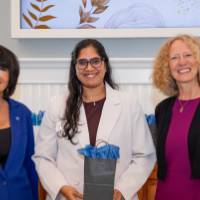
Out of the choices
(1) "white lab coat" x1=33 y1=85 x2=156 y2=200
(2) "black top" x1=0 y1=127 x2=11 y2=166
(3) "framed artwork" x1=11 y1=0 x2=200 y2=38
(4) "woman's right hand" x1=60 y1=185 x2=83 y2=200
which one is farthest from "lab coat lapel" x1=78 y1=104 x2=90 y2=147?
(3) "framed artwork" x1=11 y1=0 x2=200 y2=38

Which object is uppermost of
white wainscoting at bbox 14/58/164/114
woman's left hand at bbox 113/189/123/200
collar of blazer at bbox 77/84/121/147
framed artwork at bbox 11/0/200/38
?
framed artwork at bbox 11/0/200/38

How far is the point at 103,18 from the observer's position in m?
3.15

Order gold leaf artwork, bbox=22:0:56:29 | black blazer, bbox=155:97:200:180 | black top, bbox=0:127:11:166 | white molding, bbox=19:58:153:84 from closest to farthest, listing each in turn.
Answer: black blazer, bbox=155:97:200:180 < black top, bbox=0:127:11:166 < white molding, bbox=19:58:153:84 < gold leaf artwork, bbox=22:0:56:29

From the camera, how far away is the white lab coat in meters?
2.26

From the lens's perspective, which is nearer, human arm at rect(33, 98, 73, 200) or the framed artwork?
human arm at rect(33, 98, 73, 200)

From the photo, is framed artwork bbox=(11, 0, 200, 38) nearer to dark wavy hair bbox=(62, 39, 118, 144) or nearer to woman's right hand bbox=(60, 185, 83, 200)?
dark wavy hair bbox=(62, 39, 118, 144)

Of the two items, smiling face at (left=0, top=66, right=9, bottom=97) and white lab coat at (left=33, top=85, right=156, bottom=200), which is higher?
smiling face at (left=0, top=66, right=9, bottom=97)

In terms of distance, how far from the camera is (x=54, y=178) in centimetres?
226

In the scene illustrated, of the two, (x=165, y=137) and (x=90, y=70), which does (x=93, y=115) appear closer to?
(x=90, y=70)

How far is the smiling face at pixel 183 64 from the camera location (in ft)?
7.36

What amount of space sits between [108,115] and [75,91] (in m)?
0.26

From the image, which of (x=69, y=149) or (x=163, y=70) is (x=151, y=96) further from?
(x=69, y=149)

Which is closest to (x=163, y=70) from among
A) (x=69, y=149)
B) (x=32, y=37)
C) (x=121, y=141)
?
(x=121, y=141)

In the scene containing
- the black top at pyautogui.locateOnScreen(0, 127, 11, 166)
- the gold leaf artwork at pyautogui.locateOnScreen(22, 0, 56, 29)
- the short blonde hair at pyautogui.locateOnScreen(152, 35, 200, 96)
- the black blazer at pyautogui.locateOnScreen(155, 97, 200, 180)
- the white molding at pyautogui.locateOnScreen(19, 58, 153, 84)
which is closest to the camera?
the black blazer at pyautogui.locateOnScreen(155, 97, 200, 180)
